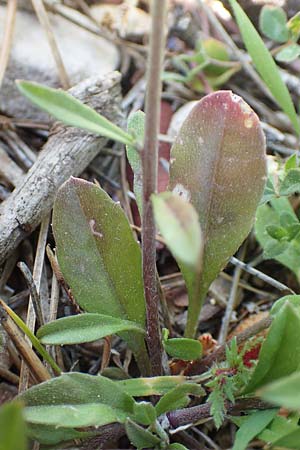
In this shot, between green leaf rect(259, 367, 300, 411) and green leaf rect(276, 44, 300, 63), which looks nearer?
green leaf rect(259, 367, 300, 411)

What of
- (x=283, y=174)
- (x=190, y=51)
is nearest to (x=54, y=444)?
(x=283, y=174)

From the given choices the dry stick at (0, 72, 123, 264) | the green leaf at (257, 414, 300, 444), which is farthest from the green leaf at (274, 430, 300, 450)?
the dry stick at (0, 72, 123, 264)

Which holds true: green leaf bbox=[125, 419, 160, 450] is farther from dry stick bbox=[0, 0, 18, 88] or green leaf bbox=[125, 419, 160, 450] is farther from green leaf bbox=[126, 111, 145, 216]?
dry stick bbox=[0, 0, 18, 88]

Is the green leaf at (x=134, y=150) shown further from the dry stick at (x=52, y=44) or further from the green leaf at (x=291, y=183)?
the dry stick at (x=52, y=44)

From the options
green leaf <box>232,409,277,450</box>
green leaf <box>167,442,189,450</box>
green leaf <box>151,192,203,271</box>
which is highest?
green leaf <box>151,192,203,271</box>

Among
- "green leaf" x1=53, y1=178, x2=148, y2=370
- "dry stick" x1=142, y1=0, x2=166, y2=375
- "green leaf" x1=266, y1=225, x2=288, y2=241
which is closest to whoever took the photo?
"dry stick" x1=142, y1=0, x2=166, y2=375

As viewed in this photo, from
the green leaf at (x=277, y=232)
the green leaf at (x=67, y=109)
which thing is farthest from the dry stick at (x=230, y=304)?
the green leaf at (x=67, y=109)
